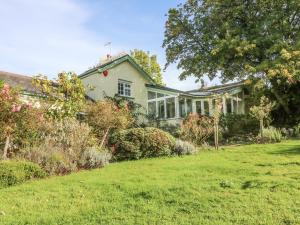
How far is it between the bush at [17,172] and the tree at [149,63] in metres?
40.3

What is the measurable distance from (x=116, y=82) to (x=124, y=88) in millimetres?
1032

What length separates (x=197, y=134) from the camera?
17.5 m

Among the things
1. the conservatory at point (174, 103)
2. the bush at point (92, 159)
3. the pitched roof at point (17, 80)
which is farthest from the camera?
the conservatory at point (174, 103)

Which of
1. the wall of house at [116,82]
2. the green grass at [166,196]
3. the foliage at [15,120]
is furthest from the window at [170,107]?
the green grass at [166,196]

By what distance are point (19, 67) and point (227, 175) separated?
801 inches

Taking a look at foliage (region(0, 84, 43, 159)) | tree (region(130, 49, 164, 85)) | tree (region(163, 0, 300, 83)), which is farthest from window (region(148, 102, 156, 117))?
tree (region(130, 49, 164, 85))

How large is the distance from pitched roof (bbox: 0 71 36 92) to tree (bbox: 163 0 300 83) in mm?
12773

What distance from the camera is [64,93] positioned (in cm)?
1786

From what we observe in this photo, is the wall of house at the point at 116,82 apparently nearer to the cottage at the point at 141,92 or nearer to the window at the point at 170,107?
the cottage at the point at 141,92

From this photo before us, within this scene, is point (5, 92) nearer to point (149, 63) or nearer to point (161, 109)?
point (161, 109)

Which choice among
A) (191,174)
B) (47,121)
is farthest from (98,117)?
(191,174)

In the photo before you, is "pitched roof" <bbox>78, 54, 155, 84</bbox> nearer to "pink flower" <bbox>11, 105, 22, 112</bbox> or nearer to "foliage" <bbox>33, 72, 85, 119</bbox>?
"foliage" <bbox>33, 72, 85, 119</bbox>

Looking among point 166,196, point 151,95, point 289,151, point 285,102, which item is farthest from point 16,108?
point 285,102

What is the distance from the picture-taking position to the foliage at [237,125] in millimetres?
22241
